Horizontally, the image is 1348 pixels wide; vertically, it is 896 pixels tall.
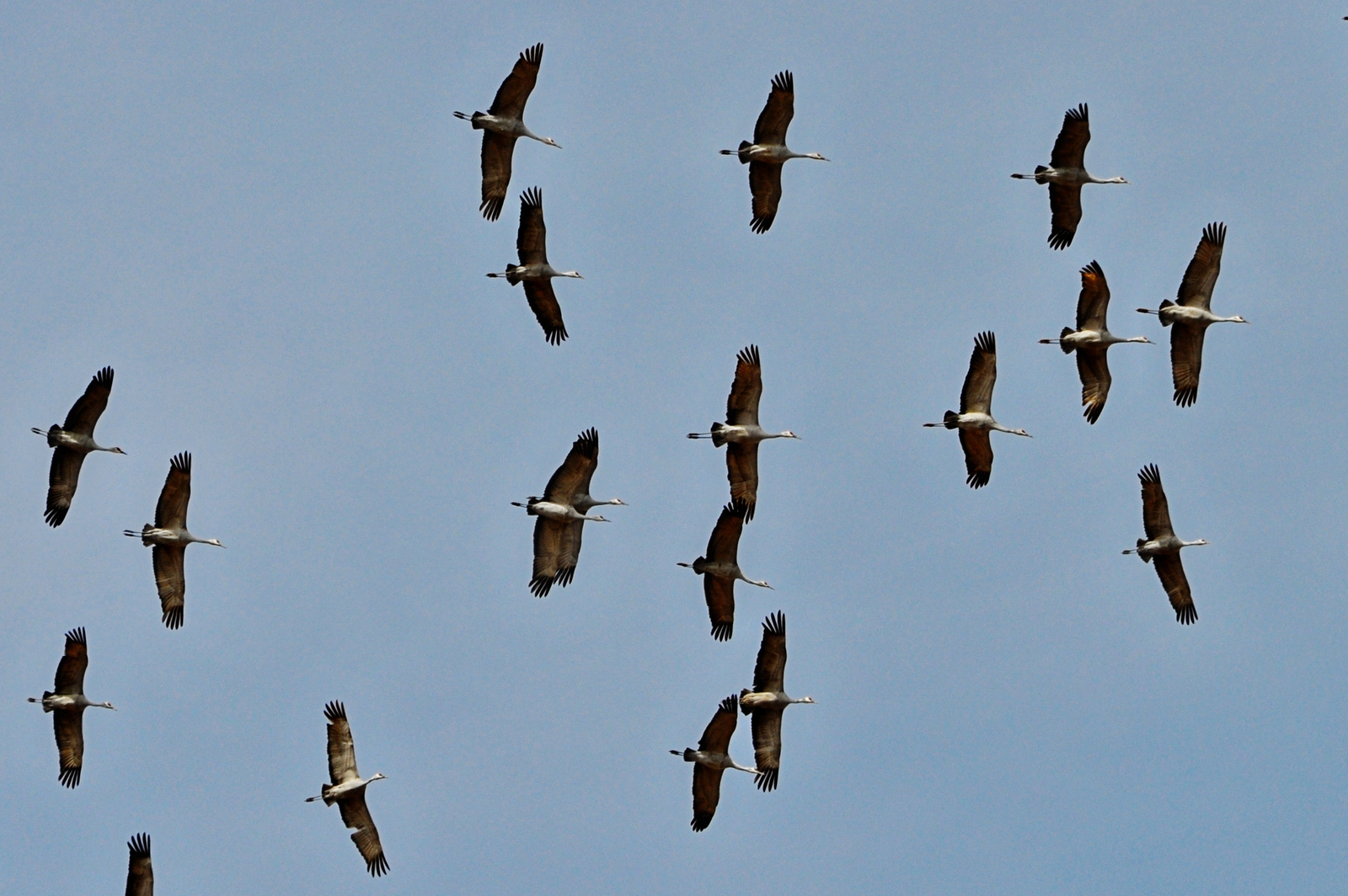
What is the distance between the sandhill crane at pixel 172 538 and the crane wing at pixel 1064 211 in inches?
780

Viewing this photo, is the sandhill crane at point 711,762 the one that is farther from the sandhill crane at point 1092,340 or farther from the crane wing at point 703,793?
the sandhill crane at point 1092,340

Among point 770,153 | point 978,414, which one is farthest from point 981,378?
point 770,153

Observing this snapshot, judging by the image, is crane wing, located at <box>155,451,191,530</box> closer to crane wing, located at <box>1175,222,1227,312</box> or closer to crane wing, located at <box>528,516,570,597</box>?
crane wing, located at <box>528,516,570,597</box>

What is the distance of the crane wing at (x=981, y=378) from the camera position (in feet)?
186

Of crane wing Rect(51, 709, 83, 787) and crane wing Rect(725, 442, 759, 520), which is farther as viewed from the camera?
crane wing Rect(51, 709, 83, 787)

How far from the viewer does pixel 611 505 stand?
57.7 metres

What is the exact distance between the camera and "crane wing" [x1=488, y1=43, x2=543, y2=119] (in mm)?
55969

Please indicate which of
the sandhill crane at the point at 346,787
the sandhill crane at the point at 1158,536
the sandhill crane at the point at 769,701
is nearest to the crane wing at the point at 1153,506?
the sandhill crane at the point at 1158,536

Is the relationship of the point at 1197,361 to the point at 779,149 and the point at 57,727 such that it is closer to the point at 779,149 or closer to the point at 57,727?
the point at 779,149

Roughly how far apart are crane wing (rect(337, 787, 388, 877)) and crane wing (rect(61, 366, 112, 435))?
1011cm

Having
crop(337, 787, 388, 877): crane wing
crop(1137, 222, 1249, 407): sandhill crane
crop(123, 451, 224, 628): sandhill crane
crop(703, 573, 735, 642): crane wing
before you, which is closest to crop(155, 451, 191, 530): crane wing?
crop(123, 451, 224, 628): sandhill crane

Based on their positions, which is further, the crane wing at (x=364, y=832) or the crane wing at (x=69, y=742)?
the crane wing at (x=69, y=742)

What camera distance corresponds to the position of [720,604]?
187ft

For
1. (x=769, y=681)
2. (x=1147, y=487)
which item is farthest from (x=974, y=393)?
(x=769, y=681)
